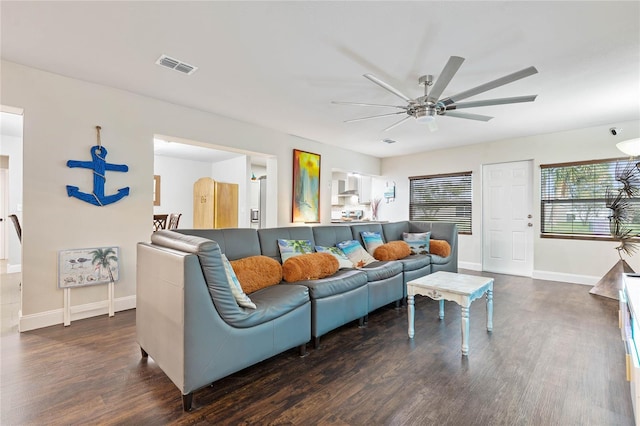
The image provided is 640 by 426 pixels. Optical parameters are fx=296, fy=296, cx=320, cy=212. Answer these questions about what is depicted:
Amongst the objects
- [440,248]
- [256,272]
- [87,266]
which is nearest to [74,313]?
[87,266]

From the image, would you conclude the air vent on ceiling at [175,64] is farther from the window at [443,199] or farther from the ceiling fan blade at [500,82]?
the window at [443,199]

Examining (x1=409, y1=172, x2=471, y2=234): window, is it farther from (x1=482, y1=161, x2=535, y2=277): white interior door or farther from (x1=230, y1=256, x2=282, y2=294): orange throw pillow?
(x1=230, y1=256, x2=282, y2=294): orange throw pillow

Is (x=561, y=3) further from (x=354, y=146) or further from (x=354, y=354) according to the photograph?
(x=354, y=146)

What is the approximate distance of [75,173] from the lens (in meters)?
3.14

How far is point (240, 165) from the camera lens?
640cm

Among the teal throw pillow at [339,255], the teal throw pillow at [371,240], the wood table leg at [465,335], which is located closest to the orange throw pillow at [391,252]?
the teal throw pillow at [371,240]

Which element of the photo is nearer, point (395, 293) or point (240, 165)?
point (395, 293)

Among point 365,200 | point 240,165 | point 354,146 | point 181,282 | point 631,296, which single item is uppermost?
point 354,146

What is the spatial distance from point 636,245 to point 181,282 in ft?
20.0

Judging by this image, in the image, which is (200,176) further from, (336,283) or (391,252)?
(336,283)

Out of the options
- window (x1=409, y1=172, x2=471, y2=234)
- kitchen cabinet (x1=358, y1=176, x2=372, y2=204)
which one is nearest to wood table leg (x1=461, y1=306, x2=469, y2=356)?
window (x1=409, y1=172, x2=471, y2=234)

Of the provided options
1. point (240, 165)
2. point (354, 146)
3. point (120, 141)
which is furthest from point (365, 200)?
point (120, 141)

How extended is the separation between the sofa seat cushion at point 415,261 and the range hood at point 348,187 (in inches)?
156

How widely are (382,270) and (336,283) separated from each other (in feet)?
2.64
